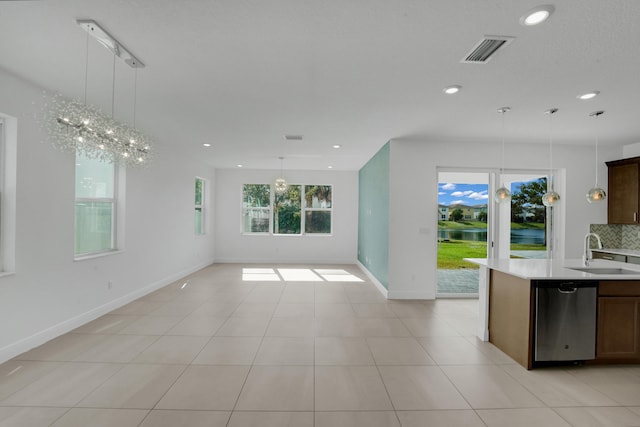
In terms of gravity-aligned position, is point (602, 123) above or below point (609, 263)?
above

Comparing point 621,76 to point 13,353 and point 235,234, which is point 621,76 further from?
point 235,234

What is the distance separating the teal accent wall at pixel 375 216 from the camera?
5.57 m

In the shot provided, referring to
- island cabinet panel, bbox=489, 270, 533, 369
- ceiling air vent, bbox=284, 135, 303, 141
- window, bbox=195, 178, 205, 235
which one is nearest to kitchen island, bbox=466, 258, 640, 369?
island cabinet panel, bbox=489, 270, 533, 369

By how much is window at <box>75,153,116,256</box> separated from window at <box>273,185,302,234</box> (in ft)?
15.7

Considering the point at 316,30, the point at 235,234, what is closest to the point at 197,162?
the point at 235,234

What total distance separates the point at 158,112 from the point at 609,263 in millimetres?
5832

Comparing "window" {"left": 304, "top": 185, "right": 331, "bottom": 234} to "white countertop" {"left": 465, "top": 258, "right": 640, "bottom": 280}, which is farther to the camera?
"window" {"left": 304, "top": 185, "right": 331, "bottom": 234}

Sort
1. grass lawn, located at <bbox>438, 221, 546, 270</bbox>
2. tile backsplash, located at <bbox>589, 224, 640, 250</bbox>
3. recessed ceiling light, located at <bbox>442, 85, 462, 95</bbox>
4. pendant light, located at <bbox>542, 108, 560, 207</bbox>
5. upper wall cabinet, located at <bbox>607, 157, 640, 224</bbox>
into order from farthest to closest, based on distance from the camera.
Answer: grass lawn, located at <bbox>438, 221, 546, 270</bbox> < tile backsplash, located at <bbox>589, 224, 640, 250</bbox> < upper wall cabinet, located at <bbox>607, 157, 640, 224</bbox> < pendant light, located at <bbox>542, 108, 560, 207</bbox> < recessed ceiling light, located at <bbox>442, 85, 462, 95</bbox>

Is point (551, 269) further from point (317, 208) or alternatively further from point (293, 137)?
point (317, 208)

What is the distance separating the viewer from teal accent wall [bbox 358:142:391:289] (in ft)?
18.3

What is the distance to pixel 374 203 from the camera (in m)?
6.67

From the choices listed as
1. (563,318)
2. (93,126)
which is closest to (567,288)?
(563,318)

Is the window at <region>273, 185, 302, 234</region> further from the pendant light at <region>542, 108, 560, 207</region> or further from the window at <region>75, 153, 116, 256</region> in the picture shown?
the pendant light at <region>542, 108, 560, 207</region>

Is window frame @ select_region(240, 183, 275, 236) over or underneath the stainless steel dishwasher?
over
